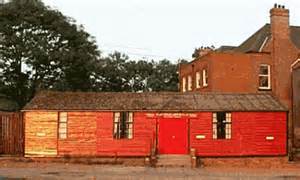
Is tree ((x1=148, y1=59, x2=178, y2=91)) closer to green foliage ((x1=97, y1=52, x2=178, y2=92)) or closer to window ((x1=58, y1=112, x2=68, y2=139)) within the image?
green foliage ((x1=97, y1=52, x2=178, y2=92))

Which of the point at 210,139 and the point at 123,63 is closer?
the point at 210,139

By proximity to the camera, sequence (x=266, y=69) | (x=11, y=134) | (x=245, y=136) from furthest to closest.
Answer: (x=266, y=69) < (x=11, y=134) < (x=245, y=136)

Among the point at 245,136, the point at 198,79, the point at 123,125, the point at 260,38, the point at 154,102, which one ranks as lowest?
the point at 245,136

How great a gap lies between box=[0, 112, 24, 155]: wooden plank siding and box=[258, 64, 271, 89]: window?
22337 millimetres

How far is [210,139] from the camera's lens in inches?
1389

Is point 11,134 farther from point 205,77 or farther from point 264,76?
point 264,76

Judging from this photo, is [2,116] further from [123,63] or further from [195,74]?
[123,63]

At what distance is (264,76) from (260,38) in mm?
4203

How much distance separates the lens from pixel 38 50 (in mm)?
58031

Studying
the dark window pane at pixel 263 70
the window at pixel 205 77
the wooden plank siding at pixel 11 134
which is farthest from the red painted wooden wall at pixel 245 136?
the window at pixel 205 77

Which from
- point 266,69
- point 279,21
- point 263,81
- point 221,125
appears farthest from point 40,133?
point 279,21

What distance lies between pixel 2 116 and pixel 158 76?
50.6 metres

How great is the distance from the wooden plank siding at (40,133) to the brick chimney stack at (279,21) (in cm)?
2151

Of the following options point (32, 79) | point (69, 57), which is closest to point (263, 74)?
point (69, 57)
